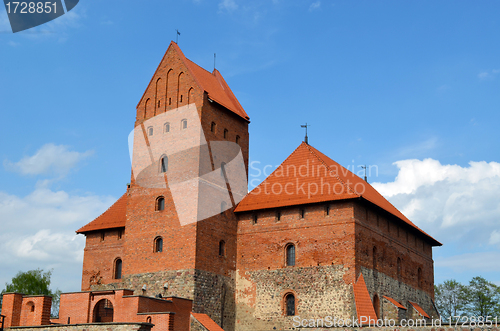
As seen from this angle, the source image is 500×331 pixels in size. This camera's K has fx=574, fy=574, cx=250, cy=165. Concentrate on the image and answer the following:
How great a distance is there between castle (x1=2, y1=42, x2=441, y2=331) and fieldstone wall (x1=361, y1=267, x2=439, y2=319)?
10 centimetres

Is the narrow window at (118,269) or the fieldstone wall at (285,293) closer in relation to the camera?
the fieldstone wall at (285,293)

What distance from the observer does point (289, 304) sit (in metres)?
26.6

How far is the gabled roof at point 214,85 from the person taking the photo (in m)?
30.0

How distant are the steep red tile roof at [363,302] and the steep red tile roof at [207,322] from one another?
6.02 meters

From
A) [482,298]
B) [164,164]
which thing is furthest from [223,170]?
[482,298]

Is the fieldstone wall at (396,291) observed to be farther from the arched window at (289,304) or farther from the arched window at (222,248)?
the arched window at (222,248)

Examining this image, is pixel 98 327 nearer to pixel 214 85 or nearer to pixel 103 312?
pixel 103 312

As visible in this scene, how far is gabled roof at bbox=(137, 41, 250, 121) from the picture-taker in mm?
29969

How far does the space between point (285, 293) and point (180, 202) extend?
653 cm

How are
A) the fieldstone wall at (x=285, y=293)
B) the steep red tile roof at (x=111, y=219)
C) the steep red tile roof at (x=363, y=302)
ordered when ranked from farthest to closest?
the steep red tile roof at (x=111, y=219) < the fieldstone wall at (x=285, y=293) < the steep red tile roof at (x=363, y=302)

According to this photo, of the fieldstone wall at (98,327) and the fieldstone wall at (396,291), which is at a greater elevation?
the fieldstone wall at (396,291)

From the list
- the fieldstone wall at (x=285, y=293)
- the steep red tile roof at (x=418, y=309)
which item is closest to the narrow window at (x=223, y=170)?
the fieldstone wall at (x=285, y=293)

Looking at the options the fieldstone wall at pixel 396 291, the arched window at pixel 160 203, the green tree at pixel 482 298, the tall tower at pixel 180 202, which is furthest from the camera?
the green tree at pixel 482 298

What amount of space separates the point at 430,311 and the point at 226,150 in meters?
15.0
